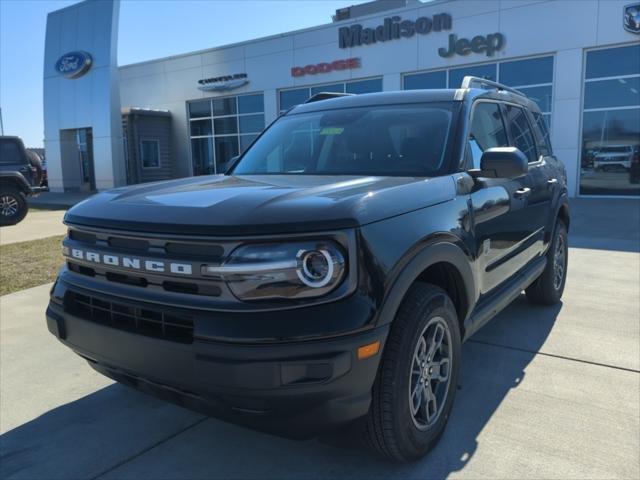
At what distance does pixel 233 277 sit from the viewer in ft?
6.58

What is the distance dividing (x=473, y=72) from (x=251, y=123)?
9627mm

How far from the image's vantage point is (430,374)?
8.41 ft

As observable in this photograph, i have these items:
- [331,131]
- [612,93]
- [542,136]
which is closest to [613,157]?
[612,93]

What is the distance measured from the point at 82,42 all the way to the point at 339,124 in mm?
21669

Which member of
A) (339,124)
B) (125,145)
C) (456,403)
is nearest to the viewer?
(456,403)

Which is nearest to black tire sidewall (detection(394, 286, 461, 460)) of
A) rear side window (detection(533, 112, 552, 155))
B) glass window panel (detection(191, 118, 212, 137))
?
rear side window (detection(533, 112, 552, 155))

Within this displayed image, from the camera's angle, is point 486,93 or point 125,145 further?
point 125,145

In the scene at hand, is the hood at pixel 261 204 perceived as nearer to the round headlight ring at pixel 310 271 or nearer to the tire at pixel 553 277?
the round headlight ring at pixel 310 271

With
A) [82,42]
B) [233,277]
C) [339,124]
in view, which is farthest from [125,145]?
[233,277]

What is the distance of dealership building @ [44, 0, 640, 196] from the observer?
14.6 metres

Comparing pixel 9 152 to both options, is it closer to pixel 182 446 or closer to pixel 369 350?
pixel 182 446

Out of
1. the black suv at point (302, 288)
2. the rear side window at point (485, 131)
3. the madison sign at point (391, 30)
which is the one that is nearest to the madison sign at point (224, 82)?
the madison sign at point (391, 30)

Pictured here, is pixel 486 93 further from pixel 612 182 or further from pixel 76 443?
pixel 612 182

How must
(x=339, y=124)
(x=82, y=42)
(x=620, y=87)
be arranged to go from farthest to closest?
(x=82, y=42) < (x=620, y=87) < (x=339, y=124)
